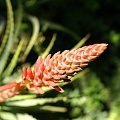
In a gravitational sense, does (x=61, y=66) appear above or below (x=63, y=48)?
below

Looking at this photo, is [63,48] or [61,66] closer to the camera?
[61,66]

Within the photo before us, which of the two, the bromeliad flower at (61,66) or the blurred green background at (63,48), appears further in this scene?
the blurred green background at (63,48)

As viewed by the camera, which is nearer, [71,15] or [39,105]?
[39,105]

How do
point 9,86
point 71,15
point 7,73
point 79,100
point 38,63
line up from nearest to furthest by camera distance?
point 38,63 → point 9,86 → point 7,73 → point 79,100 → point 71,15

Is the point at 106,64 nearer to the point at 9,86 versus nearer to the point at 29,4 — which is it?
the point at 29,4

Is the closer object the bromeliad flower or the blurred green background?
the bromeliad flower

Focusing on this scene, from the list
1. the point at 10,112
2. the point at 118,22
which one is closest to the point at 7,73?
the point at 10,112

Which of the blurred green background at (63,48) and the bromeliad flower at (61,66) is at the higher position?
the blurred green background at (63,48)

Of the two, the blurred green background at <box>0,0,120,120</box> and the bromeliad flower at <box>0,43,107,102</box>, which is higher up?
the blurred green background at <box>0,0,120,120</box>
